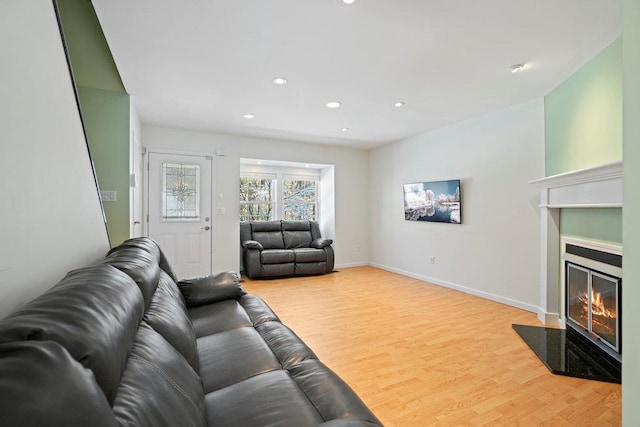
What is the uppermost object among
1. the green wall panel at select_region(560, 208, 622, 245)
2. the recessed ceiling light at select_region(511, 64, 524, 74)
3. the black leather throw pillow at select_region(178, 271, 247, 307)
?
the recessed ceiling light at select_region(511, 64, 524, 74)

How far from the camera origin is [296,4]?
192 centimetres

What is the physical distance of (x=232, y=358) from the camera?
143 centimetres

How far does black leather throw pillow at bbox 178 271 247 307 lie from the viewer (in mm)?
2222


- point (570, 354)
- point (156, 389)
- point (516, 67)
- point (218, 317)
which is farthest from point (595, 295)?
point (156, 389)

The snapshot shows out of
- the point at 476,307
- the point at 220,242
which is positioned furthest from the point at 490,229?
the point at 220,242

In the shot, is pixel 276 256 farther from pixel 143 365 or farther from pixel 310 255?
pixel 143 365

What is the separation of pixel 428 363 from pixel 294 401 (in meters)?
1.63

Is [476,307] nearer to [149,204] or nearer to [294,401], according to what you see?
[294,401]

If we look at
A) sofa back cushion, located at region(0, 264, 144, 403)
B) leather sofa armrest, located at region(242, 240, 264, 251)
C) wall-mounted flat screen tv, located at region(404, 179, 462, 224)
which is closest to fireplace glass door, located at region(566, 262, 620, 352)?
wall-mounted flat screen tv, located at region(404, 179, 462, 224)

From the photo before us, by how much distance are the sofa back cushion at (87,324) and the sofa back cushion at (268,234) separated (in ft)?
15.5

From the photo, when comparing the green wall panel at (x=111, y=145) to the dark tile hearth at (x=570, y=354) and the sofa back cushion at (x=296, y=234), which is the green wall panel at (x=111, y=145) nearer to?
the sofa back cushion at (x=296, y=234)

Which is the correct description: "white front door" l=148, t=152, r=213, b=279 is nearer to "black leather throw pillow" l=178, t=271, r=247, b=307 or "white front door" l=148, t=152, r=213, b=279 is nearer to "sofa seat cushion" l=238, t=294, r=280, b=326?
"black leather throw pillow" l=178, t=271, r=247, b=307

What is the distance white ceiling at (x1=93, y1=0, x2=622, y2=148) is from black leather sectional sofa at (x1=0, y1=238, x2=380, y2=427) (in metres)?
1.60

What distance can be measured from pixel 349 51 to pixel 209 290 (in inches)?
86.5
